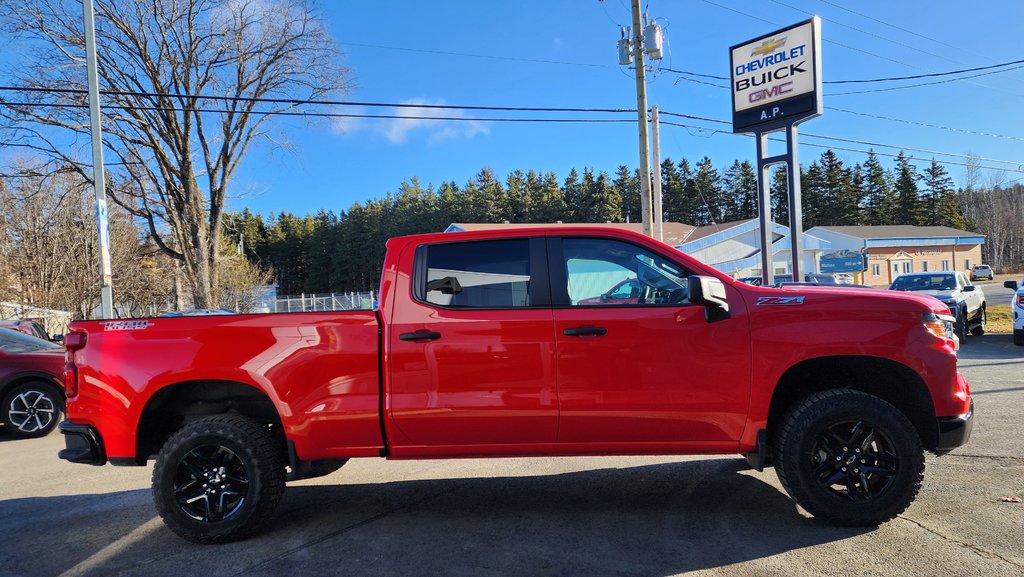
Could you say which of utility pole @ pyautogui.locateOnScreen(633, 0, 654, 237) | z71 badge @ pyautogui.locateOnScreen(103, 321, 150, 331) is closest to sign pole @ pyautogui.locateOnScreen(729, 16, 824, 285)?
utility pole @ pyautogui.locateOnScreen(633, 0, 654, 237)

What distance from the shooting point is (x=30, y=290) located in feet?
104

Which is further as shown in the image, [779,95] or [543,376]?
[779,95]

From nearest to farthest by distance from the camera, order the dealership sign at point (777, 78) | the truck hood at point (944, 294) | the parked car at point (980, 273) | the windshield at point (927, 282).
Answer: the dealership sign at point (777, 78)
the truck hood at point (944, 294)
the windshield at point (927, 282)
the parked car at point (980, 273)

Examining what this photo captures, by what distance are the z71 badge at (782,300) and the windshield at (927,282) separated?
592 inches

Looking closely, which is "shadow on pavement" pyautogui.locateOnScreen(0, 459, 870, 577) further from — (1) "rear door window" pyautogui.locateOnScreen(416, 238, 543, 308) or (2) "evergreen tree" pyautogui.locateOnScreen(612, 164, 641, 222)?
(2) "evergreen tree" pyautogui.locateOnScreen(612, 164, 641, 222)

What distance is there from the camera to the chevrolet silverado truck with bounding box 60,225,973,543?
12.5 feet

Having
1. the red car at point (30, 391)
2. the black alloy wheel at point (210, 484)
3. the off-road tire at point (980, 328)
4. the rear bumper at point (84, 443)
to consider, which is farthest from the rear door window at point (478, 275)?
the off-road tire at point (980, 328)

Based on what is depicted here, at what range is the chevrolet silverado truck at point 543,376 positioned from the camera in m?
3.80

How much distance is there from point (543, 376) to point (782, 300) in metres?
1.60

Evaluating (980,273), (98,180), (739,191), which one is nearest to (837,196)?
(739,191)

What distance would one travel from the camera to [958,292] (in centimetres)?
1514

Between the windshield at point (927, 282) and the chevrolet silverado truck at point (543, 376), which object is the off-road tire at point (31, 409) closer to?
the chevrolet silverado truck at point (543, 376)

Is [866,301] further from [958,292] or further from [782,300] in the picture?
[958,292]

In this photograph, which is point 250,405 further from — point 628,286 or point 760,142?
point 760,142
